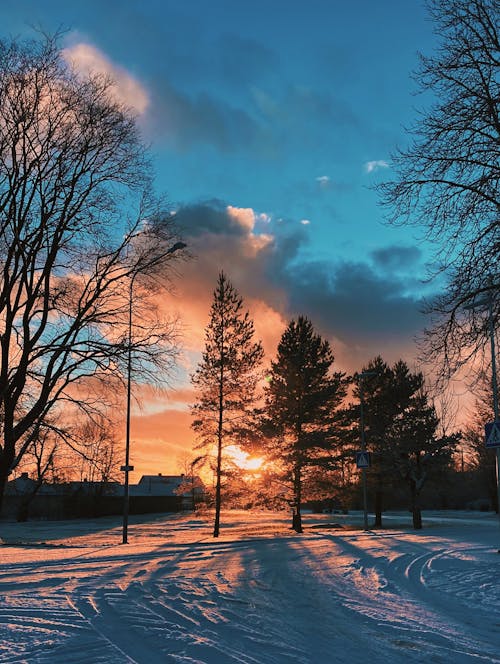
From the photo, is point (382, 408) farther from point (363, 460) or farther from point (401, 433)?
point (363, 460)

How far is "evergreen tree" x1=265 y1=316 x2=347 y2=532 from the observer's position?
115 feet

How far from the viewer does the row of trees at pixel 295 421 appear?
3491cm

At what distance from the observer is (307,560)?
50.8 feet

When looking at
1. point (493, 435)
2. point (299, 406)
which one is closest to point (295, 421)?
point (299, 406)

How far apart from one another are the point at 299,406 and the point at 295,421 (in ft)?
3.05

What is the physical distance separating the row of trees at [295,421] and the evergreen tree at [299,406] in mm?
60

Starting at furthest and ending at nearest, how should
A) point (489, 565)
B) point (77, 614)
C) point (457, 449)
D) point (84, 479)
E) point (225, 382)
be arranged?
point (84, 479) < point (457, 449) < point (225, 382) < point (489, 565) < point (77, 614)

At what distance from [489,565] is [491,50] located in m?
11.1

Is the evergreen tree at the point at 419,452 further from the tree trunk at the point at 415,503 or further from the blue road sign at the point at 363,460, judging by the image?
the blue road sign at the point at 363,460

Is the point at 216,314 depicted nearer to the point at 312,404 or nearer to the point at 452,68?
the point at 312,404

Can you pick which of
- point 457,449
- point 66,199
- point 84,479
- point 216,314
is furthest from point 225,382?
point 84,479

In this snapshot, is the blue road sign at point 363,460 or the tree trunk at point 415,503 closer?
the blue road sign at point 363,460

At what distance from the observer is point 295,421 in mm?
35531

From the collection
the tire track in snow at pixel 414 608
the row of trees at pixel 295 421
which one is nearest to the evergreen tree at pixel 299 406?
the row of trees at pixel 295 421
